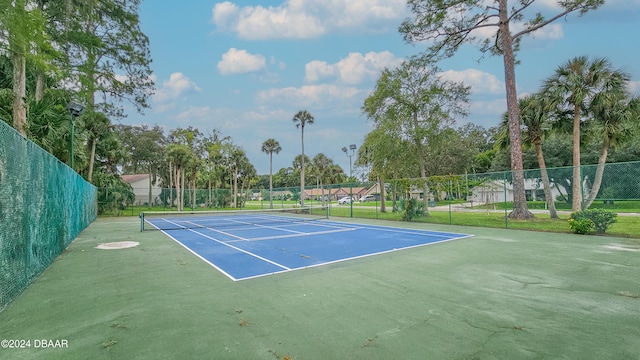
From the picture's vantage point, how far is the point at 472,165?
41625 millimetres

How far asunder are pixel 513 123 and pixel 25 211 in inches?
740

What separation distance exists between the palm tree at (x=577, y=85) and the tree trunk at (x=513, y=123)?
2112 millimetres

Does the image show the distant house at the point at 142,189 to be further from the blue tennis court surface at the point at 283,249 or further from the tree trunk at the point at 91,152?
the blue tennis court surface at the point at 283,249

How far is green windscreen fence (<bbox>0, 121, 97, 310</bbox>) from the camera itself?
13.3ft

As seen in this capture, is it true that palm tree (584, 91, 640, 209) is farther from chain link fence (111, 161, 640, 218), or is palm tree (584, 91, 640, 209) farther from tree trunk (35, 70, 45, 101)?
tree trunk (35, 70, 45, 101)

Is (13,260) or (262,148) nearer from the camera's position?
(13,260)

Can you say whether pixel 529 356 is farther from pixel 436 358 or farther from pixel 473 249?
pixel 473 249

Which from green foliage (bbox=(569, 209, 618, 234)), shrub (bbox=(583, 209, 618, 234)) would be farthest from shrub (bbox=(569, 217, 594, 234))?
shrub (bbox=(583, 209, 618, 234))

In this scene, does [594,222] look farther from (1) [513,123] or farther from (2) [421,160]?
(2) [421,160]

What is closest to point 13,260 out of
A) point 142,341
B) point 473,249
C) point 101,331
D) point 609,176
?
point 101,331

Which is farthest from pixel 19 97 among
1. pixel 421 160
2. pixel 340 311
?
pixel 421 160

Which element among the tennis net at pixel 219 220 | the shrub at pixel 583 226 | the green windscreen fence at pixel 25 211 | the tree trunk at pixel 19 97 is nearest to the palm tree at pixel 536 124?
the shrub at pixel 583 226

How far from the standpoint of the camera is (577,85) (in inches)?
617

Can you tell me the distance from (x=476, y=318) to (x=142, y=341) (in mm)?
3799
